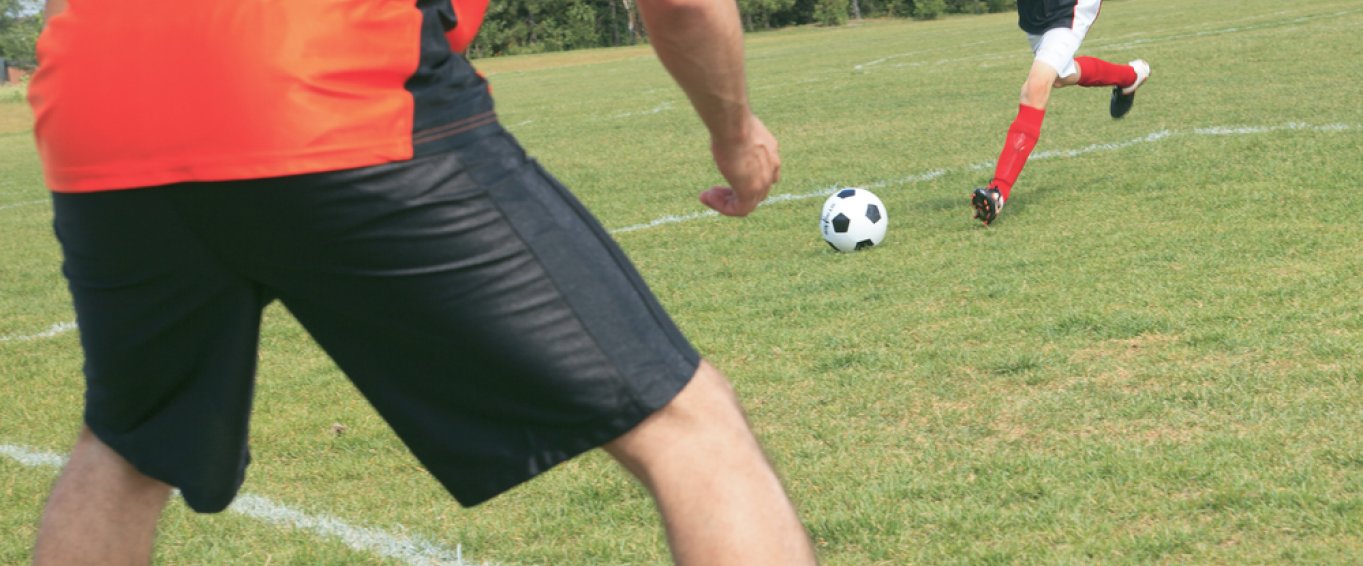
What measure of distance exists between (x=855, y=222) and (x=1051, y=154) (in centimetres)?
325

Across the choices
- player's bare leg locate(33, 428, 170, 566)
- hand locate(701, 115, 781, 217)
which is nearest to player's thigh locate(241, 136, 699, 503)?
hand locate(701, 115, 781, 217)

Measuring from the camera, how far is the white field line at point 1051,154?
8609 millimetres

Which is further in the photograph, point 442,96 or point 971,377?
point 971,377

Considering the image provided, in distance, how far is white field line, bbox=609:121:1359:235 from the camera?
861 centimetres

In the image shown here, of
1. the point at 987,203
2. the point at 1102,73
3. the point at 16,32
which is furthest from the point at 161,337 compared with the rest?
the point at 16,32

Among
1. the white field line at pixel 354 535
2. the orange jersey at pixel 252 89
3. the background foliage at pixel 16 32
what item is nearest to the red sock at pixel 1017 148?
the white field line at pixel 354 535

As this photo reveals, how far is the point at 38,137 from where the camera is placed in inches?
75.7

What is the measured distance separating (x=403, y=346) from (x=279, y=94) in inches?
13.3

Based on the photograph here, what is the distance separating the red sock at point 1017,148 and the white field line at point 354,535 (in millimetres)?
4245

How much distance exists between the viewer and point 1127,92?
9.17 meters

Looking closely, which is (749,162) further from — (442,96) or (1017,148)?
(1017,148)

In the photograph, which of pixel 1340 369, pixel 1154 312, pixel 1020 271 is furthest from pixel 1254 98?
pixel 1340 369

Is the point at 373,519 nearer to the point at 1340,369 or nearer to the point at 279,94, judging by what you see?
the point at 279,94

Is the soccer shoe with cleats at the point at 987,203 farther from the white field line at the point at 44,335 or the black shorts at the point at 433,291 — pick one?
the black shorts at the point at 433,291
